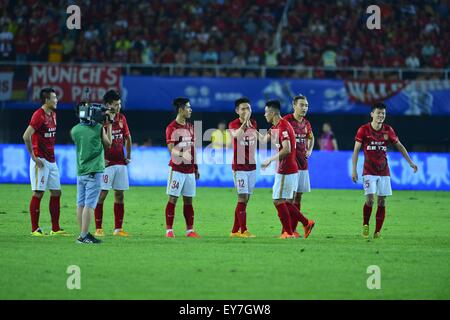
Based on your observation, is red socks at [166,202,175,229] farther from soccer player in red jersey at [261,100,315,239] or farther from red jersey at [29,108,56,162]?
red jersey at [29,108,56,162]

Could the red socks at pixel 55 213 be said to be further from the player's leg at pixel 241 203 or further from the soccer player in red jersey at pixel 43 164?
the player's leg at pixel 241 203

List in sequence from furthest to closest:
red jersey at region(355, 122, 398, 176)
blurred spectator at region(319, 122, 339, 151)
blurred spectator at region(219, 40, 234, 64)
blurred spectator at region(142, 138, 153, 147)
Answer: blurred spectator at region(219, 40, 234, 64)
blurred spectator at region(142, 138, 153, 147)
blurred spectator at region(319, 122, 339, 151)
red jersey at region(355, 122, 398, 176)

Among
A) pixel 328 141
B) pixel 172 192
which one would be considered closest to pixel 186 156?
pixel 172 192

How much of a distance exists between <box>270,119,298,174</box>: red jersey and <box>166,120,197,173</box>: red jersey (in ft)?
4.47

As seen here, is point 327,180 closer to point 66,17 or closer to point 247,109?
point 66,17

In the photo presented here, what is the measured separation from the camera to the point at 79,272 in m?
11.2

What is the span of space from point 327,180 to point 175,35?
832 cm

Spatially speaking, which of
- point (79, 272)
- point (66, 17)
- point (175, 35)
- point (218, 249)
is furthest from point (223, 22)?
point (79, 272)

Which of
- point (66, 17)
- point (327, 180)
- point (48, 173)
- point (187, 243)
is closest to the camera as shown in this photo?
point (187, 243)

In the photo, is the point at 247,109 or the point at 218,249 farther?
the point at 247,109

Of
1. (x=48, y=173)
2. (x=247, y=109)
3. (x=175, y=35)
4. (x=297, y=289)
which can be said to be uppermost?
(x=175, y=35)

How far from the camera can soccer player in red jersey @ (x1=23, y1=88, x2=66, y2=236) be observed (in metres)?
15.7

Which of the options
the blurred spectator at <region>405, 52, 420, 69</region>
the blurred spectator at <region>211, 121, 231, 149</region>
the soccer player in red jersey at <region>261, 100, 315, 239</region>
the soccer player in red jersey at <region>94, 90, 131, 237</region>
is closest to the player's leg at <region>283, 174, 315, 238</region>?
the soccer player in red jersey at <region>261, 100, 315, 239</region>

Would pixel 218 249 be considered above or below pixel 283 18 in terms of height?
below
